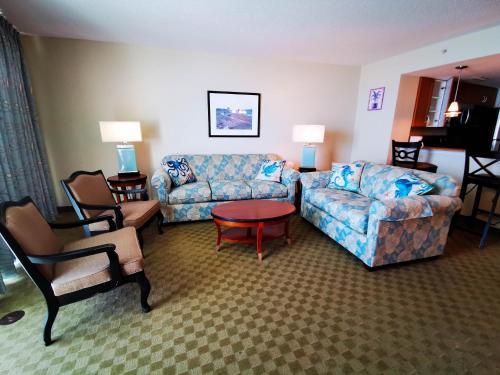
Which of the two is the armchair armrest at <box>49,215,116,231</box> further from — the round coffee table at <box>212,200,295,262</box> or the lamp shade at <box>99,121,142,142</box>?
the lamp shade at <box>99,121,142,142</box>

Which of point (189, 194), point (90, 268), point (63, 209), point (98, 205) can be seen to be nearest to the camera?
point (90, 268)

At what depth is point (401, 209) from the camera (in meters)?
1.91

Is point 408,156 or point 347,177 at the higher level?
point 408,156

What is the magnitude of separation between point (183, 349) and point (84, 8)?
3.05 metres

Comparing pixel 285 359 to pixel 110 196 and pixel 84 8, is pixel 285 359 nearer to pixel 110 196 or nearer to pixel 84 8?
pixel 110 196

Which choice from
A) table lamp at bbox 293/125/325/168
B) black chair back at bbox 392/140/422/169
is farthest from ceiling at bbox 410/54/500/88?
table lamp at bbox 293/125/325/168

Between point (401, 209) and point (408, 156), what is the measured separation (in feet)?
6.76

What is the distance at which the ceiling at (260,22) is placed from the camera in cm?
216

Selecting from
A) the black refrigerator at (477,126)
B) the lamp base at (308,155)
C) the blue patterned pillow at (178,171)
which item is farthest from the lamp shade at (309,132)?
the black refrigerator at (477,126)

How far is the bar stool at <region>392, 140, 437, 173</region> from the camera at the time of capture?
133 inches

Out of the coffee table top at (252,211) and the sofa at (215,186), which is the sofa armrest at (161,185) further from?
the coffee table top at (252,211)

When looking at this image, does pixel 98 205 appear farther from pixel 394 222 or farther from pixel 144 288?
pixel 394 222

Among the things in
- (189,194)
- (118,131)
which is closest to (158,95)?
(118,131)

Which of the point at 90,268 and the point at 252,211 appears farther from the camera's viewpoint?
the point at 252,211
